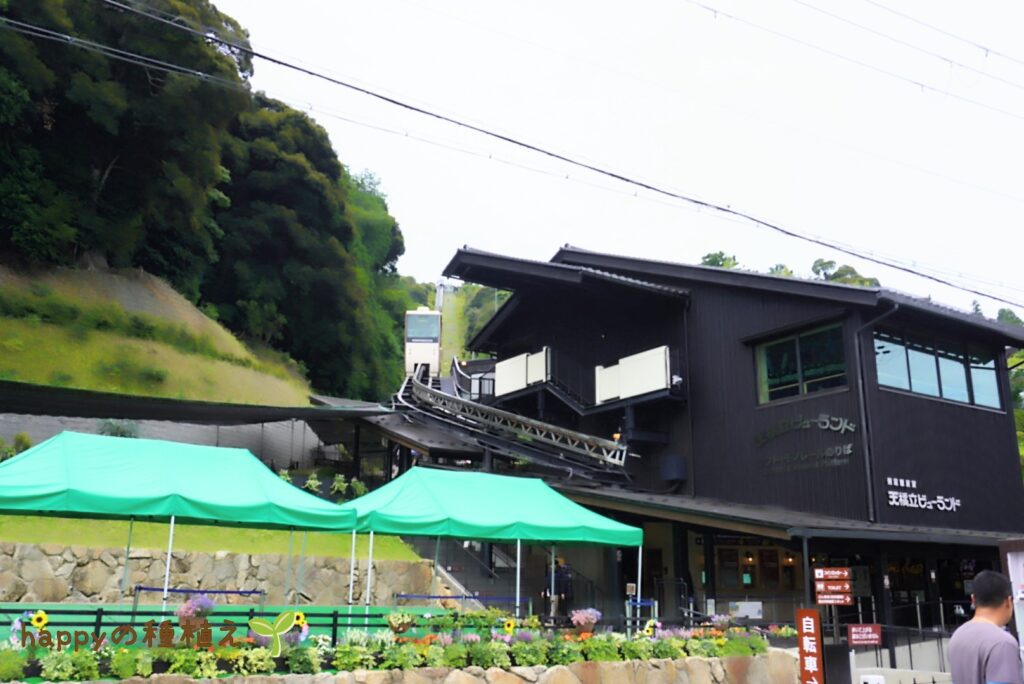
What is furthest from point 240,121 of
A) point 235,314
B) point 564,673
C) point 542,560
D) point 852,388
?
point 564,673

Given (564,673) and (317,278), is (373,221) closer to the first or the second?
(317,278)

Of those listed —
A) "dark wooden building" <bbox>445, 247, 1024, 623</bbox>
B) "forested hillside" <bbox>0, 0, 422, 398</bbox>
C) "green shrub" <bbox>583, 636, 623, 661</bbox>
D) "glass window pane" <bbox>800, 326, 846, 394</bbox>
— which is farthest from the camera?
"forested hillside" <bbox>0, 0, 422, 398</bbox>

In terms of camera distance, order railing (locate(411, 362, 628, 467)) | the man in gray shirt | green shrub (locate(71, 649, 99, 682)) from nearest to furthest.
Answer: the man in gray shirt < green shrub (locate(71, 649, 99, 682)) < railing (locate(411, 362, 628, 467))

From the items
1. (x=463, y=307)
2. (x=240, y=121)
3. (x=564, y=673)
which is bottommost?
(x=564, y=673)

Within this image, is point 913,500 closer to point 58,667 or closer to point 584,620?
point 584,620

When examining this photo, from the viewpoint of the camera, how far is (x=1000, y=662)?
151 inches

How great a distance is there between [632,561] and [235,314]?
29442 mm

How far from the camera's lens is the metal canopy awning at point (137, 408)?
1944 centimetres

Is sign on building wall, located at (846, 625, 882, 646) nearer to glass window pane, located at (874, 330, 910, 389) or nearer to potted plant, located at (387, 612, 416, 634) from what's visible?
potted plant, located at (387, 612, 416, 634)

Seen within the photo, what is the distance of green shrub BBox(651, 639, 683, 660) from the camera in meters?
12.2

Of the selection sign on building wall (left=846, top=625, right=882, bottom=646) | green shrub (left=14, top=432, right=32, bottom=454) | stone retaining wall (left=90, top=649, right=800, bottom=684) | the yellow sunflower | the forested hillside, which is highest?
the forested hillside

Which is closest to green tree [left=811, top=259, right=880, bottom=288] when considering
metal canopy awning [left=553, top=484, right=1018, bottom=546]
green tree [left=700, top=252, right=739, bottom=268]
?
green tree [left=700, top=252, right=739, bottom=268]

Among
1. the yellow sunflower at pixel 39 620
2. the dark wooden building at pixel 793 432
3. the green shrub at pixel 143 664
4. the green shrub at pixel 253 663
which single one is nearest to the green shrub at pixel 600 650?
the green shrub at pixel 253 663

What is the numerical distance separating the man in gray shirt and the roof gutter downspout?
46.2 feet
